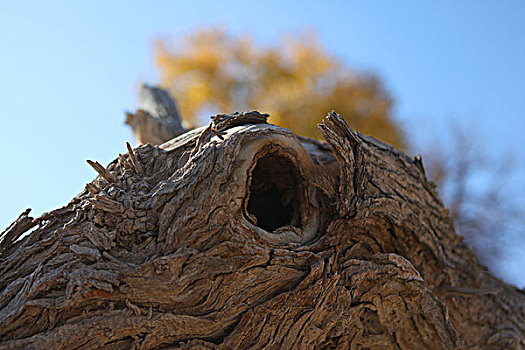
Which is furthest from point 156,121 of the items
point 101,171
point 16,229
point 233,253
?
point 233,253

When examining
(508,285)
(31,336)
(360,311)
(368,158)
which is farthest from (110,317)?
(508,285)

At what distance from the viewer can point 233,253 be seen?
64.7 inches

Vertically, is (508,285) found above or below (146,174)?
above

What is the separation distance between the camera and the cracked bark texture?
1.50 metres

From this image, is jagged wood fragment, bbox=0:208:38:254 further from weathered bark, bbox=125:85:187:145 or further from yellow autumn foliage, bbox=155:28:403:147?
yellow autumn foliage, bbox=155:28:403:147

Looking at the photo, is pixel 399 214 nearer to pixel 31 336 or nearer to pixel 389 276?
pixel 389 276

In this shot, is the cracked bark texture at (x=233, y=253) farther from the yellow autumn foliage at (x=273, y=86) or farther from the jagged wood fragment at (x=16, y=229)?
the yellow autumn foliage at (x=273, y=86)

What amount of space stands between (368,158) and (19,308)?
4.95ft

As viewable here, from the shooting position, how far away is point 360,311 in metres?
1.94

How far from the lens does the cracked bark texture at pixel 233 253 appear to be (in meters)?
1.50

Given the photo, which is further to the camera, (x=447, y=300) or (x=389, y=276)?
(x=447, y=300)

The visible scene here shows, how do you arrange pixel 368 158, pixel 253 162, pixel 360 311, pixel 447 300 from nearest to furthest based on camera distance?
pixel 253 162, pixel 360 311, pixel 368 158, pixel 447 300

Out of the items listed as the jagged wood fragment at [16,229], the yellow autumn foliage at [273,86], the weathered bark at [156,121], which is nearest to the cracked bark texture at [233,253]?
the jagged wood fragment at [16,229]

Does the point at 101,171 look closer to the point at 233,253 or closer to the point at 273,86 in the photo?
the point at 233,253
